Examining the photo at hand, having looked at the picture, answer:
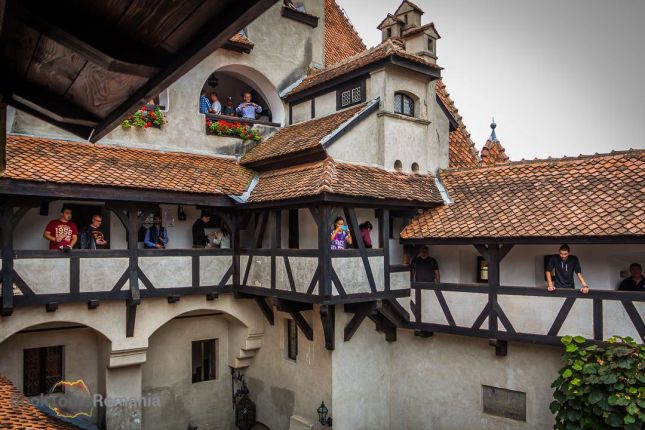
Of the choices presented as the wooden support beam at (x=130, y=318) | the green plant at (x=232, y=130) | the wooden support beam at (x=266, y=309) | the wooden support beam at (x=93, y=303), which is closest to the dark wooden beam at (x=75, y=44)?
the wooden support beam at (x=93, y=303)

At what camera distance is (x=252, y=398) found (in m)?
14.2

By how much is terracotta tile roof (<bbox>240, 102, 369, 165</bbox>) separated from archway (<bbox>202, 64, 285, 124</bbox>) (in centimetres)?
90

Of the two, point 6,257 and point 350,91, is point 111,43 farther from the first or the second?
point 350,91

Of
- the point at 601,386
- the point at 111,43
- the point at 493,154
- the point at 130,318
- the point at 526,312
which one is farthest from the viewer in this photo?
the point at 493,154

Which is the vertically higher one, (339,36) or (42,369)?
(339,36)

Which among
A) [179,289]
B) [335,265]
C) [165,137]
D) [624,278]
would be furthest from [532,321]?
[165,137]

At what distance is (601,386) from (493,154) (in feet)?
32.9

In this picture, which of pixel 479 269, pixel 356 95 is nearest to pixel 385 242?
pixel 479 269

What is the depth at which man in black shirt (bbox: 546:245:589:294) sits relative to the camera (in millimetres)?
10156

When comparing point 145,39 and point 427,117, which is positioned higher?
point 427,117

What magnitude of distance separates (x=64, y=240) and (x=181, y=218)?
2.89 metres

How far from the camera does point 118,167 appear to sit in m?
11.5

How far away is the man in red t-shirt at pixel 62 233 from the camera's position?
34.8 feet

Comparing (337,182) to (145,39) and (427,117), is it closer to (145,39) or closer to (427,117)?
(427,117)
